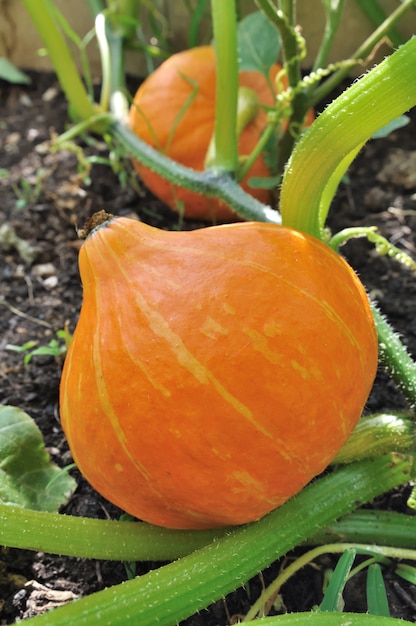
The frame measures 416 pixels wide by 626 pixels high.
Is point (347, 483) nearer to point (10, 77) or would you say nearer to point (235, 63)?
point (235, 63)

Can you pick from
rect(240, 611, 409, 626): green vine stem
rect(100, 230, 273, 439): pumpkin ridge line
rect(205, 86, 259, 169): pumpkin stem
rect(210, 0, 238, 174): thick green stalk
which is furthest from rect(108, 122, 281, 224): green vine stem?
rect(240, 611, 409, 626): green vine stem

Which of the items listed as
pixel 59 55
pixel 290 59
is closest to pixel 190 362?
pixel 290 59

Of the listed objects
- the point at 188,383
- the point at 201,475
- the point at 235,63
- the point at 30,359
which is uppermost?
the point at 235,63

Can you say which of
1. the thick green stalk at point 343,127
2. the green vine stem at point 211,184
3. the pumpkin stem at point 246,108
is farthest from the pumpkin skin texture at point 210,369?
the pumpkin stem at point 246,108

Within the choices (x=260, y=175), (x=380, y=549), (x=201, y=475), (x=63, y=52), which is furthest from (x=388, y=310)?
(x=63, y=52)

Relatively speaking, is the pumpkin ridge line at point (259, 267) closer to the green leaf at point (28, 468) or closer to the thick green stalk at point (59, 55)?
the green leaf at point (28, 468)

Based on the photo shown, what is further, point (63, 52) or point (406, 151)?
point (406, 151)

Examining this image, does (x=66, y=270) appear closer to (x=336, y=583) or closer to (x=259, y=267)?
(x=259, y=267)
